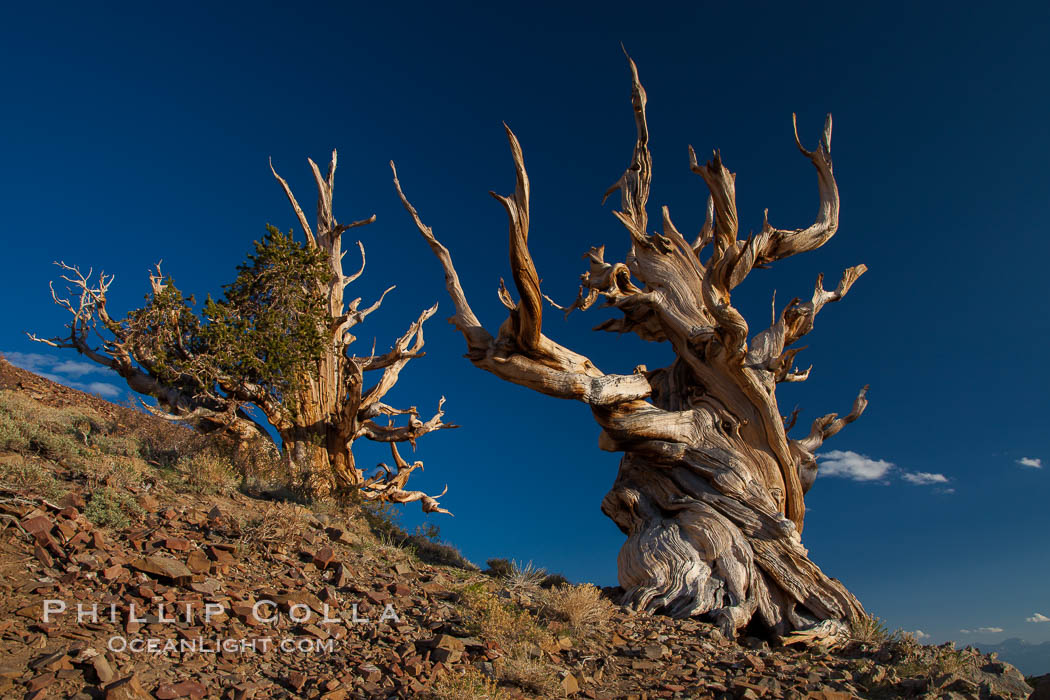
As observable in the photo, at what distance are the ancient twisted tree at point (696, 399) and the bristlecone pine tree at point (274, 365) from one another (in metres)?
4.78

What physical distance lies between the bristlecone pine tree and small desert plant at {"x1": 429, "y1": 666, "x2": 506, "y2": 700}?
701 centimetres

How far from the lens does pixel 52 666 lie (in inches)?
164

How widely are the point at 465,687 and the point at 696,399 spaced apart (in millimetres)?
7846

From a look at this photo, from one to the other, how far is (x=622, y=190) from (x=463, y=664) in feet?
34.4

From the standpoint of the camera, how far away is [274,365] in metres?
12.3

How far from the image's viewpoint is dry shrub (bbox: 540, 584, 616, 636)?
7000 millimetres

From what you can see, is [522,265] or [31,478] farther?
[522,265]

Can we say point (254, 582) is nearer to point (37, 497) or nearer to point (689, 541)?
point (37, 497)

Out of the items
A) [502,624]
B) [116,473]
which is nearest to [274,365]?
[116,473]

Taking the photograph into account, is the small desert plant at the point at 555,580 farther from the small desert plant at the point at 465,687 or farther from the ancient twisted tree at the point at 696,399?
the small desert plant at the point at 465,687

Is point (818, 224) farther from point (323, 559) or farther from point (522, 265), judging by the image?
point (323, 559)

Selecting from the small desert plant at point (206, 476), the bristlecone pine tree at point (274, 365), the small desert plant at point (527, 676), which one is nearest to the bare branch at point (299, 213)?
the bristlecone pine tree at point (274, 365)

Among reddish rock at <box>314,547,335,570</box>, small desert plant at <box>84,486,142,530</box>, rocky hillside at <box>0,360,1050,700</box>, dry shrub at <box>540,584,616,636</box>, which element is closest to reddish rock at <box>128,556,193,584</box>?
rocky hillside at <box>0,360,1050,700</box>

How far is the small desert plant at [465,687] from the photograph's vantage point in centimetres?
460
